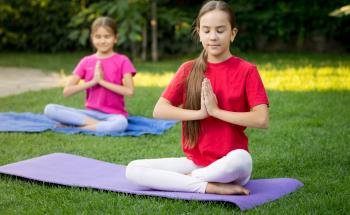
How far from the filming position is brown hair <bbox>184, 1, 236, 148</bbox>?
11.0ft

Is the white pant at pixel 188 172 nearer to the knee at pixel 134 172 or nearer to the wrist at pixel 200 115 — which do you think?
the knee at pixel 134 172

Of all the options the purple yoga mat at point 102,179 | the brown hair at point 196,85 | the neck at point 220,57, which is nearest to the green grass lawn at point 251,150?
the purple yoga mat at point 102,179

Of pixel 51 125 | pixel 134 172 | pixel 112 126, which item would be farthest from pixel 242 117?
pixel 51 125

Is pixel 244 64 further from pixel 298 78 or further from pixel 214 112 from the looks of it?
pixel 298 78

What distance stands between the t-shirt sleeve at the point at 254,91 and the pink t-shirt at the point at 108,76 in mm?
2373

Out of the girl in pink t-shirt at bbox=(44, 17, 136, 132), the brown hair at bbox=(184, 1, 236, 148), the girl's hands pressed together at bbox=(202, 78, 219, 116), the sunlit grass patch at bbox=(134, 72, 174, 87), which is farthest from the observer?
the sunlit grass patch at bbox=(134, 72, 174, 87)

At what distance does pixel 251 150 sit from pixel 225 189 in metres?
1.32

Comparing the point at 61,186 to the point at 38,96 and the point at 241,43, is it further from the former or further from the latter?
the point at 241,43

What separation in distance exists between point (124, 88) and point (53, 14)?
339 inches

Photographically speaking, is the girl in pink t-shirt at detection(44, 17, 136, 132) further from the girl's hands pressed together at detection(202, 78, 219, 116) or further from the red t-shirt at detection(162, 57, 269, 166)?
the girl's hands pressed together at detection(202, 78, 219, 116)

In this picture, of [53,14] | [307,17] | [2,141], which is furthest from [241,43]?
[2,141]

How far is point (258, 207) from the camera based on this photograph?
10.1ft

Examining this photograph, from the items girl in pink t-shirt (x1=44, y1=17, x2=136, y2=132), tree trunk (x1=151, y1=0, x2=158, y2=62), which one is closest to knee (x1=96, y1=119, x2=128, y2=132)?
girl in pink t-shirt (x1=44, y1=17, x2=136, y2=132)

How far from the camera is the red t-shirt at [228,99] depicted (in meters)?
3.32
